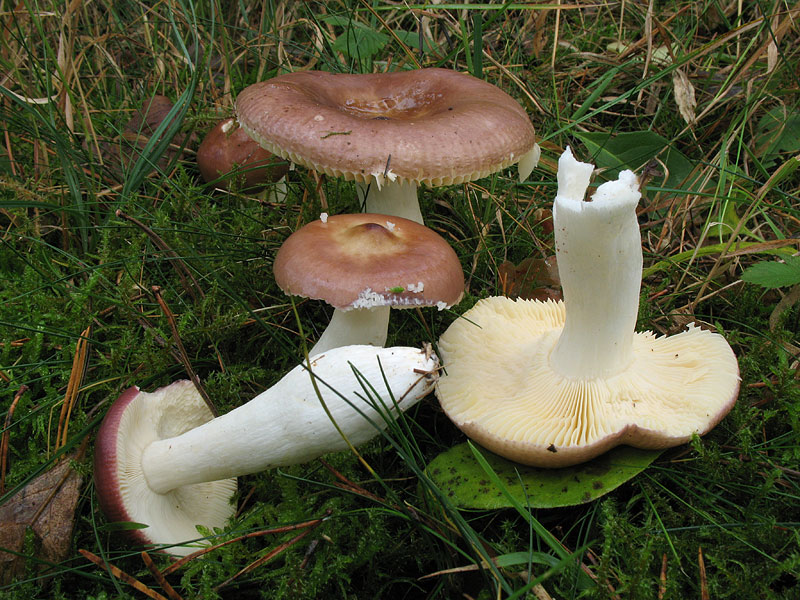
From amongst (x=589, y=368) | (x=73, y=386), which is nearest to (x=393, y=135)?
(x=589, y=368)

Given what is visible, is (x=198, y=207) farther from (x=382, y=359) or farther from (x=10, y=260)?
(x=382, y=359)

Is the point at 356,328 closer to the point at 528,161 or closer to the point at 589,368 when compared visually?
the point at 589,368

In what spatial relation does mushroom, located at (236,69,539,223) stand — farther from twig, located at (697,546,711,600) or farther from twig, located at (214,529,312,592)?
twig, located at (697,546,711,600)

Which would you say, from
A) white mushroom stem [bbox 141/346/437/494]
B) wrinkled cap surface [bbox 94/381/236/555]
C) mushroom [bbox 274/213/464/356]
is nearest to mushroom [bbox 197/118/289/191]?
mushroom [bbox 274/213/464/356]

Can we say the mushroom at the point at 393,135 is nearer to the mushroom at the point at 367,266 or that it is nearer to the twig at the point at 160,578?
the mushroom at the point at 367,266

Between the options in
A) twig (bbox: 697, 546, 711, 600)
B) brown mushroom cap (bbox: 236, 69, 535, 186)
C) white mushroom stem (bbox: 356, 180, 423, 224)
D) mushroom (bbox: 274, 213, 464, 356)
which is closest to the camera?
twig (bbox: 697, 546, 711, 600)

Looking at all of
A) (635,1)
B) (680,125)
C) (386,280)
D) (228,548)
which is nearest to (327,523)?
(228,548)
